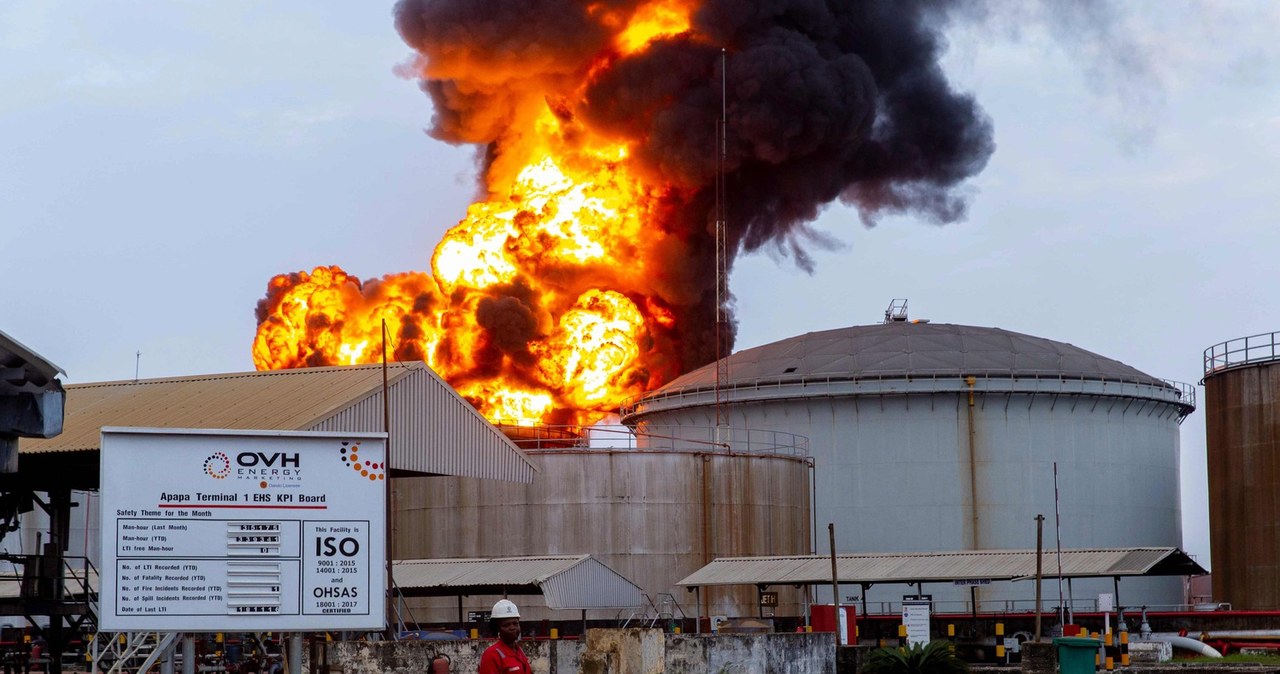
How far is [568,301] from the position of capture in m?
74.6

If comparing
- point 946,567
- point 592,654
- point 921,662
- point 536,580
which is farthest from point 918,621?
point 592,654

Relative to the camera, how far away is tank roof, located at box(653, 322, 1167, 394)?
66.2 meters

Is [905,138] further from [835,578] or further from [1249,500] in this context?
[835,578]

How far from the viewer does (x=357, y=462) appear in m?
17.0

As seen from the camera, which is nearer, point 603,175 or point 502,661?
point 502,661

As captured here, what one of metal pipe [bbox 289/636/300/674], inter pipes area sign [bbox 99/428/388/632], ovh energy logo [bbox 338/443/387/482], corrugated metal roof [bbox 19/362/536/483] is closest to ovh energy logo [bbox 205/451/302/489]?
inter pipes area sign [bbox 99/428/388/632]

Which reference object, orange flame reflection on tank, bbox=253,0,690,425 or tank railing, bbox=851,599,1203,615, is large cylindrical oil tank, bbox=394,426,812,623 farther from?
orange flame reflection on tank, bbox=253,0,690,425

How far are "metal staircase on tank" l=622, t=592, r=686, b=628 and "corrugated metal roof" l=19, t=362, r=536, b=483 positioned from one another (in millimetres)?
15821

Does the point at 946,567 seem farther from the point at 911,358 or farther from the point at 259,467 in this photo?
the point at 259,467

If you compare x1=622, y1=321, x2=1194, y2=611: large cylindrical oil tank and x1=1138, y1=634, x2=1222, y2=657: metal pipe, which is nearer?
x1=1138, y1=634, x2=1222, y2=657: metal pipe

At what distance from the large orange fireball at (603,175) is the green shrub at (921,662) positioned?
4089 cm

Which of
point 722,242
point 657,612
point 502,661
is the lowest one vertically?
point 657,612

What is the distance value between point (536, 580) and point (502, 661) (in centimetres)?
3529

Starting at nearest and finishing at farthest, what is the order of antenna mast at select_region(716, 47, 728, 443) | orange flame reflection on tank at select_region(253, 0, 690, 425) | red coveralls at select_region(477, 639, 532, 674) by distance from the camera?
red coveralls at select_region(477, 639, 532, 674)
antenna mast at select_region(716, 47, 728, 443)
orange flame reflection on tank at select_region(253, 0, 690, 425)
